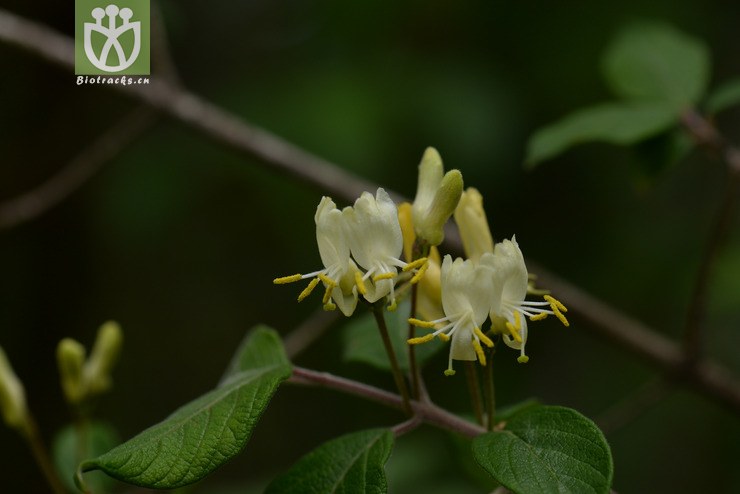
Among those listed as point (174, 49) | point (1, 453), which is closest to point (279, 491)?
point (1, 453)

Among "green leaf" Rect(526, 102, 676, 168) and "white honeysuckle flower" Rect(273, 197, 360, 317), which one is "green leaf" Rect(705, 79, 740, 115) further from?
"white honeysuckle flower" Rect(273, 197, 360, 317)

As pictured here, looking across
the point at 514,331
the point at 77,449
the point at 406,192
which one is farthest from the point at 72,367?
the point at 406,192

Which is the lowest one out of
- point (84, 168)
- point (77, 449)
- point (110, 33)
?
point (77, 449)

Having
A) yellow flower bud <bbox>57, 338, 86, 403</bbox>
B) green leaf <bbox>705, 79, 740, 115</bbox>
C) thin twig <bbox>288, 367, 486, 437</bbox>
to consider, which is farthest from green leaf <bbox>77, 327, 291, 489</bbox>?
green leaf <bbox>705, 79, 740, 115</bbox>

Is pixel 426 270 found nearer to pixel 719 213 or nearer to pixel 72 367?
pixel 72 367

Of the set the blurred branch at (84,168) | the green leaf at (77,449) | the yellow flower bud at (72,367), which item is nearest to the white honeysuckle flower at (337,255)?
the yellow flower bud at (72,367)

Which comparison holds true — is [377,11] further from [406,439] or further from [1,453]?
[1,453]

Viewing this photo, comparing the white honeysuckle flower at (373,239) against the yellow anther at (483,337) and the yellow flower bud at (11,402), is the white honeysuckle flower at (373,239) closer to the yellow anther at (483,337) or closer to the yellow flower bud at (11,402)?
the yellow anther at (483,337)
